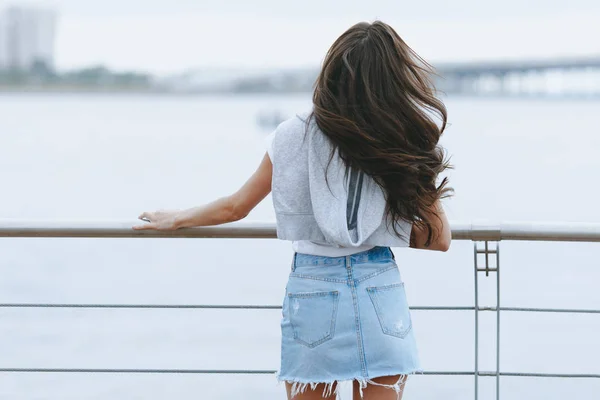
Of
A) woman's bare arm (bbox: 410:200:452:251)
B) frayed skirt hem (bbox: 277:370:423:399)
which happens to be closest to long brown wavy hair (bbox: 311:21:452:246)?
woman's bare arm (bbox: 410:200:452:251)

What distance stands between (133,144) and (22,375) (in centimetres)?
5184

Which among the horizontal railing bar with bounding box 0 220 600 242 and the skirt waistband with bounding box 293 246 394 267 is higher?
the horizontal railing bar with bounding box 0 220 600 242

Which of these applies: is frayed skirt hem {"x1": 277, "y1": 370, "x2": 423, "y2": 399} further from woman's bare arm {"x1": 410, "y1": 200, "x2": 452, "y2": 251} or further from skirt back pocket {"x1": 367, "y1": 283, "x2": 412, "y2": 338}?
woman's bare arm {"x1": 410, "y1": 200, "x2": 452, "y2": 251}

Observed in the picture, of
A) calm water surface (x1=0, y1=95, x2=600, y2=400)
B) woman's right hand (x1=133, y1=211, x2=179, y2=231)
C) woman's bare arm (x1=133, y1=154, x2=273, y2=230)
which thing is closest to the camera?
woman's bare arm (x1=133, y1=154, x2=273, y2=230)

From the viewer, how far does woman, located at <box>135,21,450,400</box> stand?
1.79m

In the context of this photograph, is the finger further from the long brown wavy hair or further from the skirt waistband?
the long brown wavy hair

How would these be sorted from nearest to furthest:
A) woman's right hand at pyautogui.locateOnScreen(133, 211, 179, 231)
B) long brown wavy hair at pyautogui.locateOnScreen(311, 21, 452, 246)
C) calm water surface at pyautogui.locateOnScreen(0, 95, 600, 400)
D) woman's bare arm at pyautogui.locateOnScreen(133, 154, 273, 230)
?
long brown wavy hair at pyautogui.locateOnScreen(311, 21, 452, 246) → woman's bare arm at pyautogui.locateOnScreen(133, 154, 273, 230) → woman's right hand at pyautogui.locateOnScreen(133, 211, 179, 231) → calm water surface at pyautogui.locateOnScreen(0, 95, 600, 400)

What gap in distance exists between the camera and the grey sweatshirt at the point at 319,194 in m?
1.79

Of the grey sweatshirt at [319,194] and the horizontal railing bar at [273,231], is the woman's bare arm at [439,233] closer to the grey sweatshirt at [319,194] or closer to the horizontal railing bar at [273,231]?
the grey sweatshirt at [319,194]

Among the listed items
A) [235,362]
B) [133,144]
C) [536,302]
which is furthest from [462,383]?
[133,144]

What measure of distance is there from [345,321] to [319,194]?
0.28 metres

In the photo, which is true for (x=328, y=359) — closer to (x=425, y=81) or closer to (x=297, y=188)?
(x=297, y=188)

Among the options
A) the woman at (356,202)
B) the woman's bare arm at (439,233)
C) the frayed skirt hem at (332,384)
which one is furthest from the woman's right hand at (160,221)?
the woman's bare arm at (439,233)

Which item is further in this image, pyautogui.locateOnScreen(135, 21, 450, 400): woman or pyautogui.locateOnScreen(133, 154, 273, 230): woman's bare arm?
pyautogui.locateOnScreen(133, 154, 273, 230): woman's bare arm
